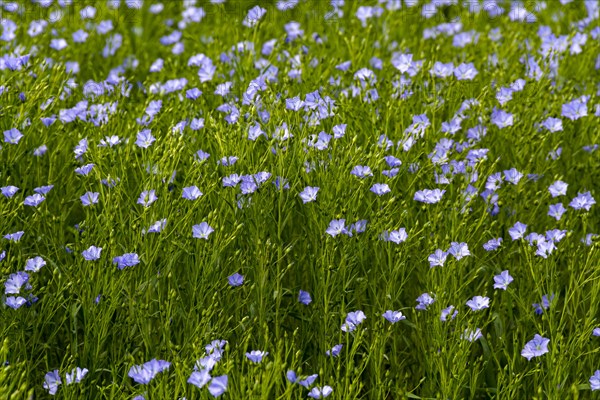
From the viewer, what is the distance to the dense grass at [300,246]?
2.94m

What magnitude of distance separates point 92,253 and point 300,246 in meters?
0.86

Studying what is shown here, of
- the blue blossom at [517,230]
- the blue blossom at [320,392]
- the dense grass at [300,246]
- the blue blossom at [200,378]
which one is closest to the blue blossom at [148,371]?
the dense grass at [300,246]

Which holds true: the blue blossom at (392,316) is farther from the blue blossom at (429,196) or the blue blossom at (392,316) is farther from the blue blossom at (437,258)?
the blue blossom at (429,196)

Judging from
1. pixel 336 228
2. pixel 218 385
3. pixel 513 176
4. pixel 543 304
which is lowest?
pixel 218 385

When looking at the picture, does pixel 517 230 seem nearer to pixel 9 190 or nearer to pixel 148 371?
pixel 148 371

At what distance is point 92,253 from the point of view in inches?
116

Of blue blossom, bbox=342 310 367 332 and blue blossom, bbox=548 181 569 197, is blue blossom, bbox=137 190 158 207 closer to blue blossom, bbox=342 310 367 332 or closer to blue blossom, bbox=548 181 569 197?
blue blossom, bbox=342 310 367 332

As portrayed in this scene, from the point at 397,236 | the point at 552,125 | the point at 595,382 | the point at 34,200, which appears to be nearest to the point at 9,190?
the point at 34,200

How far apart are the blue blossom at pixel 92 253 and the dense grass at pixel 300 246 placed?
0.04 meters

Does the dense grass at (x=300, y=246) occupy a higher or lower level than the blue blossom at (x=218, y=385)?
higher

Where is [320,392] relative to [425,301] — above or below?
below

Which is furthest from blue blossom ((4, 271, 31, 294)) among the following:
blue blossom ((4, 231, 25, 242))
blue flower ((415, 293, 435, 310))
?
blue flower ((415, 293, 435, 310))

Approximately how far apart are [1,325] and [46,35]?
231 centimetres

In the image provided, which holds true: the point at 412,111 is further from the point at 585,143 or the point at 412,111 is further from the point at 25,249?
the point at 25,249
